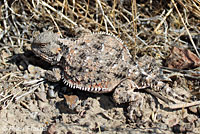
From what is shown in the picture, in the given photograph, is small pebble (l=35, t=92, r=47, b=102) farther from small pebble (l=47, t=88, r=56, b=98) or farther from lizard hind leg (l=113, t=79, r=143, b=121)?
lizard hind leg (l=113, t=79, r=143, b=121)

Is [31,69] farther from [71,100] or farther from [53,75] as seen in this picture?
[71,100]

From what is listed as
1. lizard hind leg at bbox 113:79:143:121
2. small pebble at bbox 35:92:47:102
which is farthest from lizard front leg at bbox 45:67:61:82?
lizard hind leg at bbox 113:79:143:121

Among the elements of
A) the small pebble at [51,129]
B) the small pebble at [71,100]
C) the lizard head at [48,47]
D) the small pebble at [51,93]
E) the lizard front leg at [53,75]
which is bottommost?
the small pebble at [51,129]

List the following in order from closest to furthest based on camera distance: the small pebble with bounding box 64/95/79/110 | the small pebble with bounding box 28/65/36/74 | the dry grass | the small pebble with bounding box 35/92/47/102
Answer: the small pebble with bounding box 64/95/79/110 < the small pebble with bounding box 35/92/47/102 < the small pebble with bounding box 28/65/36/74 < the dry grass

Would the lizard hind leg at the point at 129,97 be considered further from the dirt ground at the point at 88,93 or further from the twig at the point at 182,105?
the twig at the point at 182,105

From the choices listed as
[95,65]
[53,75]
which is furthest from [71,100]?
[95,65]

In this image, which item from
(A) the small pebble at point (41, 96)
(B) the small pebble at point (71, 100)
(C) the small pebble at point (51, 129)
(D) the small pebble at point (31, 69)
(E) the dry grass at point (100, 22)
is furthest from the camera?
(E) the dry grass at point (100, 22)

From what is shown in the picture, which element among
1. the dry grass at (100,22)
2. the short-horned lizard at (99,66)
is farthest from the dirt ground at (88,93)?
the short-horned lizard at (99,66)
